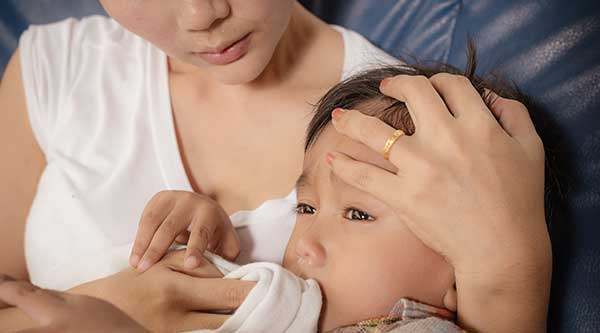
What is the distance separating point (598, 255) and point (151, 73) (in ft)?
3.13

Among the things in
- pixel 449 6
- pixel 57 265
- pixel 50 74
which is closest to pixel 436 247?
pixel 57 265

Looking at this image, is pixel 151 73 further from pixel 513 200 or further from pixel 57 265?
pixel 513 200

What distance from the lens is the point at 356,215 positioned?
3.22ft

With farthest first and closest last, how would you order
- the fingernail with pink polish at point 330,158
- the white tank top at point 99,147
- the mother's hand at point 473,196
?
the white tank top at point 99,147 → the fingernail with pink polish at point 330,158 → the mother's hand at point 473,196

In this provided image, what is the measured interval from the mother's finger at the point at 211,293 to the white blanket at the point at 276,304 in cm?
2

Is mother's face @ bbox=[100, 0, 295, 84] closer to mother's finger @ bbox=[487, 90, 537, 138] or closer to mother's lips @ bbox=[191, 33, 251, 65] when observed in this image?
mother's lips @ bbox=[191, 33, 251, 65]

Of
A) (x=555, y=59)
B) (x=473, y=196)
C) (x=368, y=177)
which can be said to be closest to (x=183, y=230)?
(x=368, y=177)

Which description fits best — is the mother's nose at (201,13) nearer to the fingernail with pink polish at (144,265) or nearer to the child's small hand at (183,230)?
the child's small hand at (183,230)

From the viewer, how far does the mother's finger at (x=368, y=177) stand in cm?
89

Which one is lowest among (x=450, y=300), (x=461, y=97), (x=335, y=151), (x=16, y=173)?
(x=16, y=173)

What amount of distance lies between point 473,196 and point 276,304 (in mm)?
297

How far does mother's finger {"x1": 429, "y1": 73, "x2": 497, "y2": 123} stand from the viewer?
901 millimetres

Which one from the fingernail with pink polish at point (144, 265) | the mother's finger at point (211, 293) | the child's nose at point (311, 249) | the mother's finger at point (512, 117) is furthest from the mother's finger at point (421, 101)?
the fingernail with pink polish at point (144, 265)

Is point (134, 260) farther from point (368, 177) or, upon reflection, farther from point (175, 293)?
point (368, 177)
